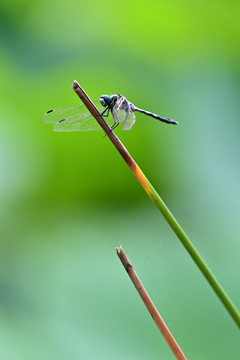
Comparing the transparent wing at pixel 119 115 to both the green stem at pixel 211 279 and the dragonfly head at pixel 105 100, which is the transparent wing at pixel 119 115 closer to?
the dragonfly head at pixel 105 100

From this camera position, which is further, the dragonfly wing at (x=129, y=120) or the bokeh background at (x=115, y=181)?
the dragonfly wing at (x=129, y=120)

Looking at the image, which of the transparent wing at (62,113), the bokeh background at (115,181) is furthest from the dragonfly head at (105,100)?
the bokeh background at (115,181)

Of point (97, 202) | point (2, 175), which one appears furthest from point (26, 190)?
point (97, 202)

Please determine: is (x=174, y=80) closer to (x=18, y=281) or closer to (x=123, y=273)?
(x=123, y=273)

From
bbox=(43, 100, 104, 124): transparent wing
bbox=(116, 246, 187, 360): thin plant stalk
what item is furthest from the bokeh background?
bbox=(116, 246, 187, 360): thin plant stalk

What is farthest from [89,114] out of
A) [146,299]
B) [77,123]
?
[146,299]
